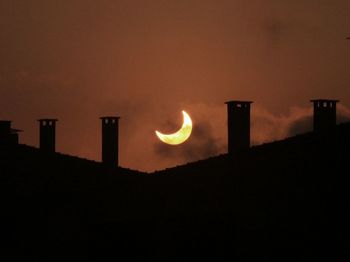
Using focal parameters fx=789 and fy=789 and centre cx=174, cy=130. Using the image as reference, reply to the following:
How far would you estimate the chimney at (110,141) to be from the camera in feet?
84.6

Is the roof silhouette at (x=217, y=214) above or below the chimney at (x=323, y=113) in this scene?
below

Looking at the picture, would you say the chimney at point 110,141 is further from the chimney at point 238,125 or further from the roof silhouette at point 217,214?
the chimney at point 238,125

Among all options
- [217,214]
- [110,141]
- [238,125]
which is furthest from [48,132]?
[217,214]

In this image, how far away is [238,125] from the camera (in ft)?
66.3

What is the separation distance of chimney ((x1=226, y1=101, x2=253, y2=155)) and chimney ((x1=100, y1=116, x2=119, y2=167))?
21.0ft

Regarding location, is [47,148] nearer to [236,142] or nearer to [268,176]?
[236,142]

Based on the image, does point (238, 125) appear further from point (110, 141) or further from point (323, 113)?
point (110, 141)

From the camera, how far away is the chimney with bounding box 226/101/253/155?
787 inches

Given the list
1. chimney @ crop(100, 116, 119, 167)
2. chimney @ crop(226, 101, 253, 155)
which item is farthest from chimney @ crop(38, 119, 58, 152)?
chimney @ crop(226, 101, 253, 155)

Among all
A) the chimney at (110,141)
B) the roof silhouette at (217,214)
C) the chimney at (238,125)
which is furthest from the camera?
the chimney at (110,141)

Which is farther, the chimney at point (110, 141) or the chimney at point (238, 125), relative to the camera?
A: the chimney at point (110, 141)

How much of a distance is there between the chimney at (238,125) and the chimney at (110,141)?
21.0 feet

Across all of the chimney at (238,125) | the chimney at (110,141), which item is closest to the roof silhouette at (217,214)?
the chimney at (238,125)

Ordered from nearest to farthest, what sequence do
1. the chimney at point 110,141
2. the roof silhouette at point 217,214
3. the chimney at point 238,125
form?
the roof silhouette at point 217,214 < the chimney at point 238,125 < the chimney at point 110,141
